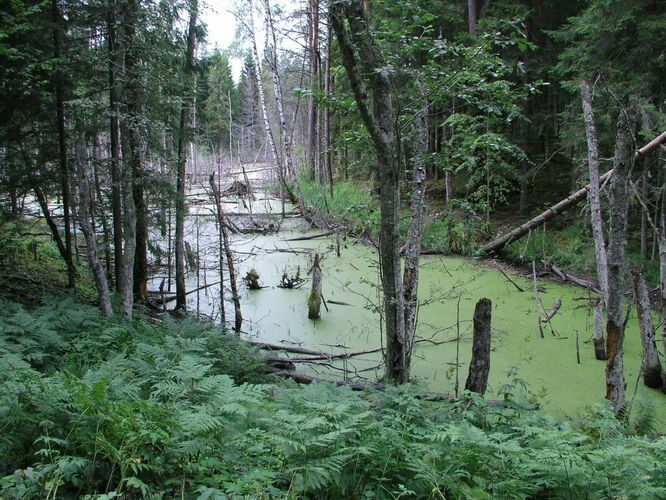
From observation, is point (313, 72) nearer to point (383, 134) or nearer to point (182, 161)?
point (182, 161)

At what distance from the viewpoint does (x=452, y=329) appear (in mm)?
7375

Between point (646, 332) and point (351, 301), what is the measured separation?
4.97 m

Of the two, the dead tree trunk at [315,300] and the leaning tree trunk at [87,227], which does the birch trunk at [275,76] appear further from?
the leaning tree trunk at [87,227]

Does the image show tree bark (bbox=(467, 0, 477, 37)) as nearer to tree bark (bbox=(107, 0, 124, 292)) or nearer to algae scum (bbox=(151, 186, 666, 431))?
algae scum (bbox=(151, 186, 666, 431))

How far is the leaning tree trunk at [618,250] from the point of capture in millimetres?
3885

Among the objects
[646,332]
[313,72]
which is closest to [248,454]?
[646,332]

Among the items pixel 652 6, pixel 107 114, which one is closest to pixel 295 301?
pixel 107 114

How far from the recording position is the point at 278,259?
11961 millimetres

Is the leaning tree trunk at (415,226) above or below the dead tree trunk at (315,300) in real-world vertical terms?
above

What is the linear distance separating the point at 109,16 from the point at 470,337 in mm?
6948

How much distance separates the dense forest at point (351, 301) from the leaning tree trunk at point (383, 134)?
0.02 m

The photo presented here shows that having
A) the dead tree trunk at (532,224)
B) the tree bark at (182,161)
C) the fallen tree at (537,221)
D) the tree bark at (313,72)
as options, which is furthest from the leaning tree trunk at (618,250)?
the tree bark at (313,72)

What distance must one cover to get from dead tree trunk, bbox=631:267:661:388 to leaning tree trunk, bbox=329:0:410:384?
8.54 feet

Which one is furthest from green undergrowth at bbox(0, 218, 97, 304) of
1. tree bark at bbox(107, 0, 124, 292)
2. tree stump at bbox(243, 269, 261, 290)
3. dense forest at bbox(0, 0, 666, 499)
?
tree stump at bbox(243, 269, 261, 290)
